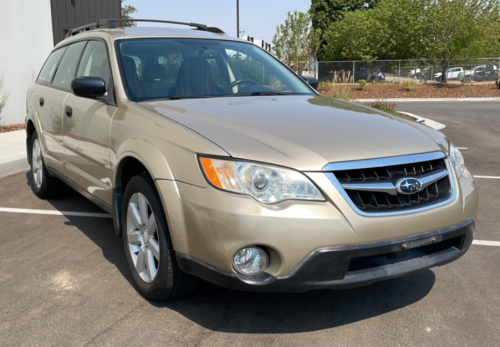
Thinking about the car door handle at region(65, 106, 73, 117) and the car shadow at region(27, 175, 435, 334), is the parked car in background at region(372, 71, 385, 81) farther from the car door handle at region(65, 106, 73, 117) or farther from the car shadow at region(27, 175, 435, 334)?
the car shadow at region(27, 175, 435, 334)

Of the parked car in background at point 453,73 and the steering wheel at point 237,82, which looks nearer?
the steering wheel at point 237,82

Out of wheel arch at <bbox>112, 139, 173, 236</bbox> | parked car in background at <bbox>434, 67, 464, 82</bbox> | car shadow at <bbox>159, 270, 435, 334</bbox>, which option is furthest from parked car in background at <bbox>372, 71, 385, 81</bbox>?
wheel arch at <bbox>112, 139, 173, 236</bbox>

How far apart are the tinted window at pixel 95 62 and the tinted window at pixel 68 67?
16 centimetres

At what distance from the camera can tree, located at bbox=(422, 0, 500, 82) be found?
3067cm

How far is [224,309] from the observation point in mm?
3273

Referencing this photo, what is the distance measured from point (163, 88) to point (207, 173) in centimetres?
145

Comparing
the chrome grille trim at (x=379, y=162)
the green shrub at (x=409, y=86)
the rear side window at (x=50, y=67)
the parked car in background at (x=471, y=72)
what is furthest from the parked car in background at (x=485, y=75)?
the chrome grille trim at (x=379, y=162)

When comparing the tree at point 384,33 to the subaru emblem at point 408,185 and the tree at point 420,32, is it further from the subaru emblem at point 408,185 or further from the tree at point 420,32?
the subaru emblem at point 408,185

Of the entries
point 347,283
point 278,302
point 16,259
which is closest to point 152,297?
point 278,302

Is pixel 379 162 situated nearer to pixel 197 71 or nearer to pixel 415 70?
pixel 197 71

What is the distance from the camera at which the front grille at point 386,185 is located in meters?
2.73

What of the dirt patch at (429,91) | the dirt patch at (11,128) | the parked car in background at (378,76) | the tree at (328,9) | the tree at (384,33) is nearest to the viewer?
the dirt patch at (11,128)

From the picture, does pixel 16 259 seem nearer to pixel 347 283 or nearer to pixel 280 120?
pixel 280 120

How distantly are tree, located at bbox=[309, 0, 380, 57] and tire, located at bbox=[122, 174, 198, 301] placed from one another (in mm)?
57678
